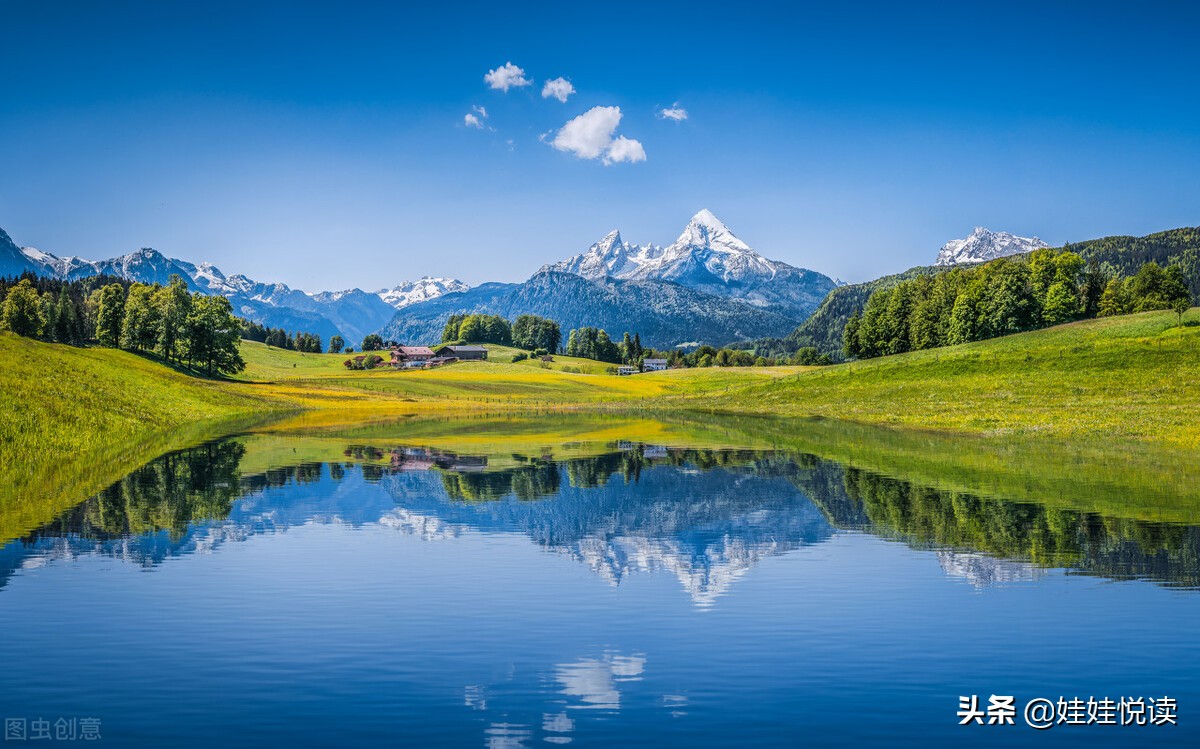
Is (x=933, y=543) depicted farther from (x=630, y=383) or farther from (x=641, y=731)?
(x=630, y=383)

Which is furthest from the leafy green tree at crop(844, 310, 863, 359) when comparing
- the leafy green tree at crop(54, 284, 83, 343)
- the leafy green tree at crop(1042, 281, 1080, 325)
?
the leafy green tree at crop(54, 284, 83, 343)

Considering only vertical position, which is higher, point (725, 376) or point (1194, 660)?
point (725, 376)

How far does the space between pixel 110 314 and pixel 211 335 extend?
712 inches

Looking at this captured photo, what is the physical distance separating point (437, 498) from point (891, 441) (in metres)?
37.2

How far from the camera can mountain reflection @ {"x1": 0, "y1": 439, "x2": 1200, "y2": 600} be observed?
70.7 feet

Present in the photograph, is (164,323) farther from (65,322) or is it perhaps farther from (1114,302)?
(1114,302)

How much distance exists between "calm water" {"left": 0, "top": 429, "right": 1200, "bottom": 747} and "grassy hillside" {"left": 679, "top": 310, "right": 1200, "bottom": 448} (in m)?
36.4

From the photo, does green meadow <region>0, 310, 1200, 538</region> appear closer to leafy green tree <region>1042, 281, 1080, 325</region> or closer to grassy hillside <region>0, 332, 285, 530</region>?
grassy hillside <region>0, 332, 285, 530</region>

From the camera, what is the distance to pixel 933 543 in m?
24.0

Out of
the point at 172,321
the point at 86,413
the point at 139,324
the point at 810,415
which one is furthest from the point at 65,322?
the point at 810,415

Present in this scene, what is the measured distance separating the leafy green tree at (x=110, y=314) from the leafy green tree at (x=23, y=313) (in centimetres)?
2120

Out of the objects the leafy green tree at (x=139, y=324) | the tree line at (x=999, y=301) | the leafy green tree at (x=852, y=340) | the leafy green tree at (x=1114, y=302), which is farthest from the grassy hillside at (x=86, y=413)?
the leafy green tree at (x=1114, y=302)

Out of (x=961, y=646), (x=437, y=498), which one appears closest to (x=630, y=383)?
(x=437, y=498)

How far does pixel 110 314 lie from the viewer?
138 metres
